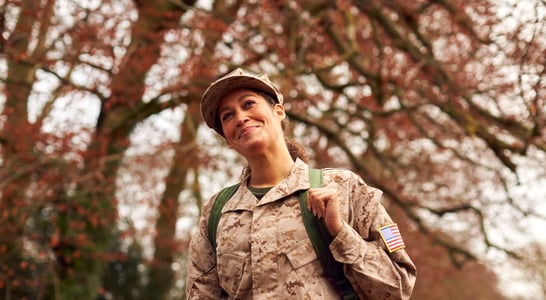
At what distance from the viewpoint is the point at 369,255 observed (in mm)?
2670

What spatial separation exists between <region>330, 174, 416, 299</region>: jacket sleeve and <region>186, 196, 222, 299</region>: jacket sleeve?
2.30 feet

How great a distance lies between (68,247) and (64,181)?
4.15 ft

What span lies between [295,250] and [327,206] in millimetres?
259

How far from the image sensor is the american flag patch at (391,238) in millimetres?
2717

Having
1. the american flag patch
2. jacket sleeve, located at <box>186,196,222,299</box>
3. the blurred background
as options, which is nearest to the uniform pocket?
jacket sleeve, located at <box>186,196,222,299</box>

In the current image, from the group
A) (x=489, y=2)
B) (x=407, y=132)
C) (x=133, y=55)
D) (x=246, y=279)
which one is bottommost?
(x=246, y=279)

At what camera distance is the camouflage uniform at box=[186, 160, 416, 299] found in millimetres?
2650

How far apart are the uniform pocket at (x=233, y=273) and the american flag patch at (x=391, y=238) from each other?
609mm

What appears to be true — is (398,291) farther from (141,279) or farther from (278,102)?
(141,279)

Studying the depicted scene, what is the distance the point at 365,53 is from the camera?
12.0 metres

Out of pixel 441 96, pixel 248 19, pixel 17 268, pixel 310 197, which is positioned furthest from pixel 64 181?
pixel 310 197

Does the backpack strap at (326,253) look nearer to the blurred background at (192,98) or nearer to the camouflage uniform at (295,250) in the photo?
the camouflage uniform at (295,250)

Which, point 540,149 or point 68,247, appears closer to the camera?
point 540,149

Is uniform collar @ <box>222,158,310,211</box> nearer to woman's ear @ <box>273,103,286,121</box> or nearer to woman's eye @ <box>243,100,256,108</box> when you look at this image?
woman's ear @ <box>273,103,286,121</box>
